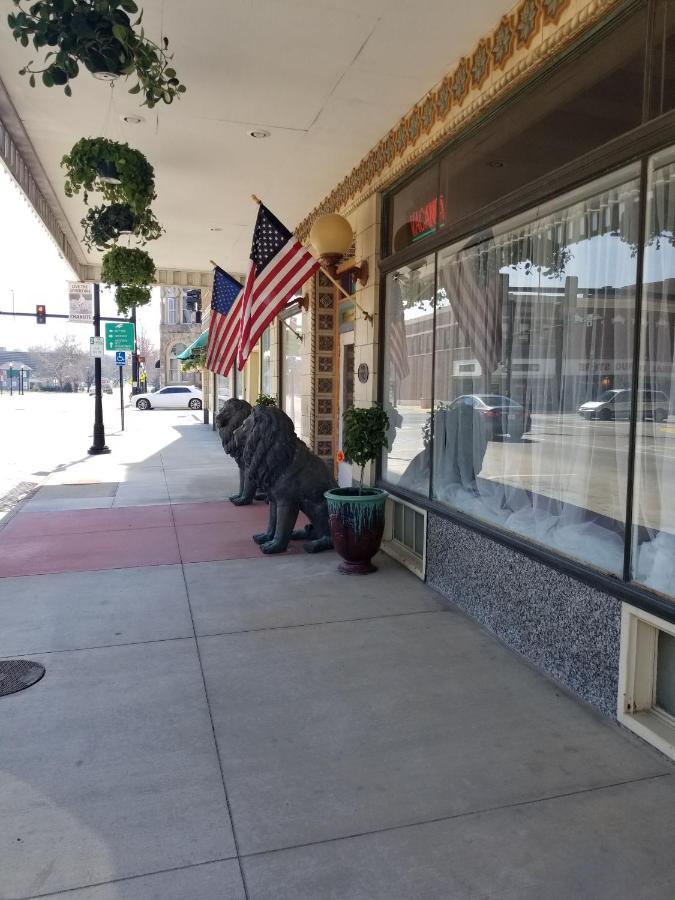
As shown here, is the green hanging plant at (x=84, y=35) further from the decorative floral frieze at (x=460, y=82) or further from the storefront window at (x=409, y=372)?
the storefront window at (x=409, y=372)

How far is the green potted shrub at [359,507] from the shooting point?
5.83m

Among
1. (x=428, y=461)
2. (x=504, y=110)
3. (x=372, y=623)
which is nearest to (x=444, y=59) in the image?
(x=504, y=110)

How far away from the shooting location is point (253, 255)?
6941mm

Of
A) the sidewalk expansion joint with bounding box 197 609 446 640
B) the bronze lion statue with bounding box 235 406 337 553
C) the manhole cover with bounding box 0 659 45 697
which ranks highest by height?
the bronze lion statue with bounding box 235 406 337 553

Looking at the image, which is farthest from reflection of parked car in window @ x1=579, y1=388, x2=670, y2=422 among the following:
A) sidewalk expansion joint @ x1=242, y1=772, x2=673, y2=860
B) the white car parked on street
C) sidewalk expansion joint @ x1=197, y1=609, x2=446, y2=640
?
the white car parked on street

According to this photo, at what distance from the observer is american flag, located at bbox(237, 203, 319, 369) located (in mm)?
6770

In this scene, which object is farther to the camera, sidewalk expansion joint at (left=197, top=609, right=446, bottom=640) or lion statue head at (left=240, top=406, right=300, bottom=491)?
lion statue head at (left=240, top=406, right=300, bottom=491)

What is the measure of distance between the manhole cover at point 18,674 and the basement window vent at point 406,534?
3136 millimetres

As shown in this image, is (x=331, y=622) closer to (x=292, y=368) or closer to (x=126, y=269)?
(x=126, y=269)

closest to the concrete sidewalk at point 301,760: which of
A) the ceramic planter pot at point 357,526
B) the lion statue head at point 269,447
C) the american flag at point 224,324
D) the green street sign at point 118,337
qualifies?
the ceramic planter pot at point 357,526

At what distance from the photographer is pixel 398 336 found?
6.71 metres

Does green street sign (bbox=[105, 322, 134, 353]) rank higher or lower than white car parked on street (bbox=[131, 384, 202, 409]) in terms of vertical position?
higher

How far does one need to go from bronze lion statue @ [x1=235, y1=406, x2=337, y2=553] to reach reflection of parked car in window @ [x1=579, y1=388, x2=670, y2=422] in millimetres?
3126

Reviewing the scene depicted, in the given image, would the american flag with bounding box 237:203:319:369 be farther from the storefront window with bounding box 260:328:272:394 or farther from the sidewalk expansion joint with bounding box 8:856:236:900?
the storefront window with bounding box 260:328:272:394
